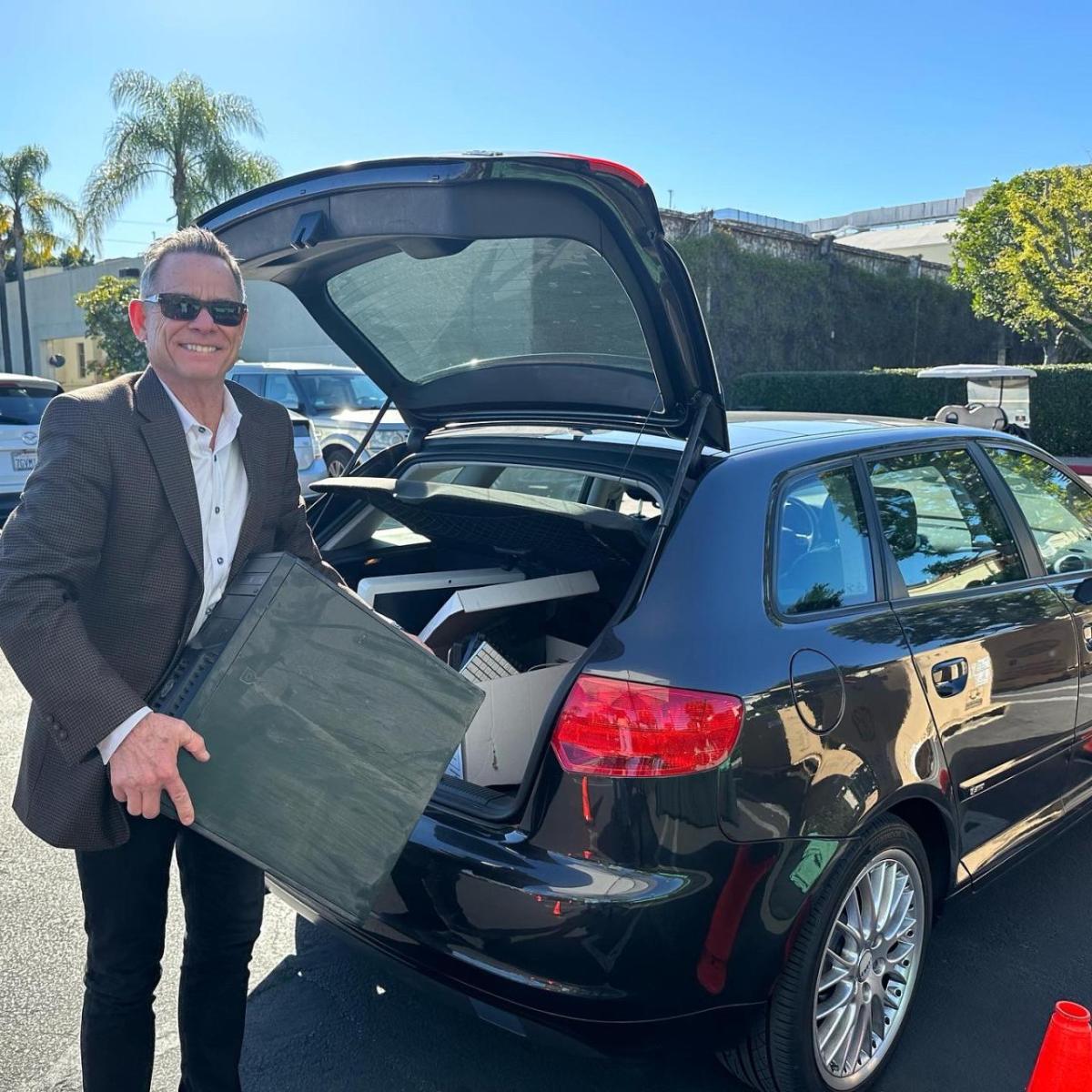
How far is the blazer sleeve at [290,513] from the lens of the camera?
225 centimetres

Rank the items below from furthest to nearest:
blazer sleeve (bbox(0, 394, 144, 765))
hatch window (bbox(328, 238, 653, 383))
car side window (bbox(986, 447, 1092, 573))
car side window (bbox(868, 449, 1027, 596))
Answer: car side window (bbox(986, 447, 1092, 573)) → car side window (bbox(868, 449, 1027, 596)) → hatch window (bbox(328, 238, 653, 383)) → blazer sleeve (bbox(0, 394, 144, 765))

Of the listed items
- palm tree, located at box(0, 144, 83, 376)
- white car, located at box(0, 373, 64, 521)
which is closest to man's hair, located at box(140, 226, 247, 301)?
white car, located at box(0, 373, 64, 521)

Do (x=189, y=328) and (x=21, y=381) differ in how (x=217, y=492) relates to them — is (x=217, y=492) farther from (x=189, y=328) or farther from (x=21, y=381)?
(x=21, y=381)

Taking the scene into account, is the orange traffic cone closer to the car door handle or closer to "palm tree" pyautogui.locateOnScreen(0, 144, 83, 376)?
the car door handle

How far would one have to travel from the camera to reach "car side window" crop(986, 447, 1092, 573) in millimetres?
3340

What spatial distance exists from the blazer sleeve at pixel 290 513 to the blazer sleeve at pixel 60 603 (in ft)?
1.62

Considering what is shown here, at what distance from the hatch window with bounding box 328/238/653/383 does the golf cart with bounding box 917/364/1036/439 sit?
16629 millimetres

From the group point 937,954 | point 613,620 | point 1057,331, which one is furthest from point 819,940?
point 1057,331

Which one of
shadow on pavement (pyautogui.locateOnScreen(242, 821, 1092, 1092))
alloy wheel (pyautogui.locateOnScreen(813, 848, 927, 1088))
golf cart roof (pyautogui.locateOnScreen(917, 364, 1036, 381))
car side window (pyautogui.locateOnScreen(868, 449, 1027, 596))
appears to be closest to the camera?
alloy wheel (pyautogui.locateOnScreen(813, 848, 927, 1088))

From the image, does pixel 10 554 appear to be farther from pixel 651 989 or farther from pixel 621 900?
pixel 651 989

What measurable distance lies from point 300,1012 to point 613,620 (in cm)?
149

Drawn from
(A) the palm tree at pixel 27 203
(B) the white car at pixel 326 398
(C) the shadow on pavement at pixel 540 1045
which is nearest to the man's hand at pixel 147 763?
(C) the shadow on pavement at pixel 540 1045

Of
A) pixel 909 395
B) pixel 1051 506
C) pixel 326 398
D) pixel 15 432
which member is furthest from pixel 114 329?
pixel 1051 506

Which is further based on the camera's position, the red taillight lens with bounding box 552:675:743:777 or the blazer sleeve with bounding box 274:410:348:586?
the blazer sleeve with bounding box 274:410:348:586
